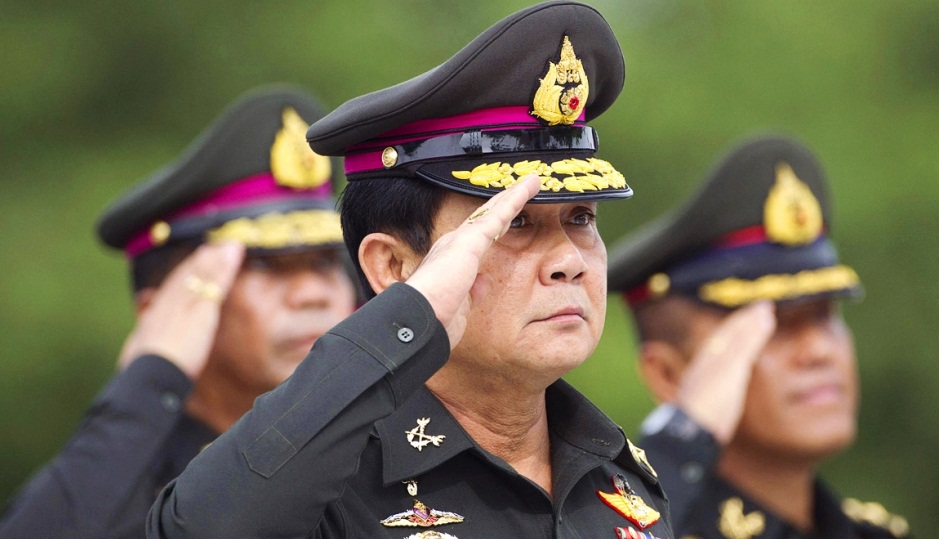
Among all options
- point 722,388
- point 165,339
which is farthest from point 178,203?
point 722,388

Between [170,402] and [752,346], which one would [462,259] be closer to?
[170,402]

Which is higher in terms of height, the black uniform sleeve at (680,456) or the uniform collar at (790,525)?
the black uniform sleeve at (680,456)

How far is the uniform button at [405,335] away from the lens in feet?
9.94

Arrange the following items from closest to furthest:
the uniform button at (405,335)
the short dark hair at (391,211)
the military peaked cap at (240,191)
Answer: the uniform button at (405,335)
the short dark hair at (391,211)
the military peaked cap at (240,191)

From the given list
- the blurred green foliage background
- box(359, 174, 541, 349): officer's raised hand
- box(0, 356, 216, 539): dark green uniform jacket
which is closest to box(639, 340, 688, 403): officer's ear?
the blurred green foliage background

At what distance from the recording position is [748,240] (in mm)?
6469

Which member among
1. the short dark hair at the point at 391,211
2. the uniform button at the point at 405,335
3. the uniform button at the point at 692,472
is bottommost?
the uniform button at the point at 692,472

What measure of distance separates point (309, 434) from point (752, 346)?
3468mm

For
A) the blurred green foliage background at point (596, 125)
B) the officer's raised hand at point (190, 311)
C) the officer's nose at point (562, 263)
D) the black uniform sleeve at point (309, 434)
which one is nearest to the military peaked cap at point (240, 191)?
the officer's raised hand at point (190, 311)

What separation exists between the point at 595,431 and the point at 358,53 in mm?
5544

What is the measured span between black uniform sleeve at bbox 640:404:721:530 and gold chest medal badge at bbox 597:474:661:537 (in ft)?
6.70

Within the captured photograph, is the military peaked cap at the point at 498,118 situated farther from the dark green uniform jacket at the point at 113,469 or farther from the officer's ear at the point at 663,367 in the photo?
the officer's ear at the point at 663,367

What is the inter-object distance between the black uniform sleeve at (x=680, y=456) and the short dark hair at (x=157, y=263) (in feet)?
5.85

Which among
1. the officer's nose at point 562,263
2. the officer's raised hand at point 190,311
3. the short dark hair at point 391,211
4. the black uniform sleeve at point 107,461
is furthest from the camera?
the officer's raised hand at point 190,311
